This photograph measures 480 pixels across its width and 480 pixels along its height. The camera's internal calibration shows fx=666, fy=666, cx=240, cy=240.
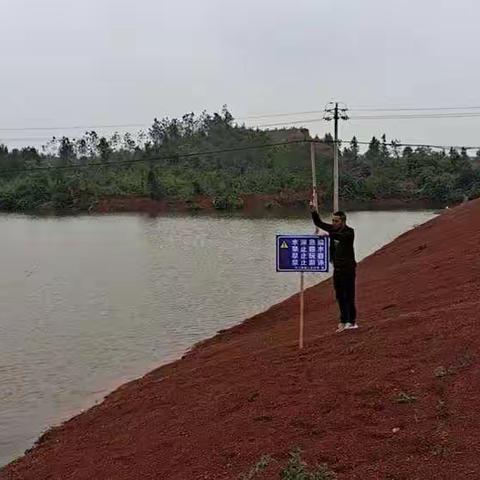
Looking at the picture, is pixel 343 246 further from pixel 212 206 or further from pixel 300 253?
pixel 212 206

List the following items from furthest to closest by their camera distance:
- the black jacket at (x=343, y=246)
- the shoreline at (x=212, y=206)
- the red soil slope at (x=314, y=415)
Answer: the shoreline at (x=212, y=206) → the black jacket at (x=343, y=246) → the red soil slope at (x=314, y=415)

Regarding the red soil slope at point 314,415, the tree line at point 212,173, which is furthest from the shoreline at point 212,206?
the red soil slope at point 314,415

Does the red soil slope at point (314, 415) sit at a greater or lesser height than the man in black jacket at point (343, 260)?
lesser

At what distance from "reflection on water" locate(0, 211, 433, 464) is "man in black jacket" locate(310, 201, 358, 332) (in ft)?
16.7

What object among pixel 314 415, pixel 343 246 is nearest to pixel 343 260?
pixel 343 246

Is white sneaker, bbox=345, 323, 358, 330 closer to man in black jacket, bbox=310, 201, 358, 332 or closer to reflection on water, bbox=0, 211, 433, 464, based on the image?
man in black jacket, bbox=310, 201, 358, 332

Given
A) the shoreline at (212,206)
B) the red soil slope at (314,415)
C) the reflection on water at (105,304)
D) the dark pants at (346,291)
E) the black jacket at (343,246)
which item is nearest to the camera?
the red soil slope at (314,415)

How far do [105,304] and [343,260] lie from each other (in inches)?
544

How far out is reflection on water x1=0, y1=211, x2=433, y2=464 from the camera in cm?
1299

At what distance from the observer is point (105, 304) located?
2150 centimetres

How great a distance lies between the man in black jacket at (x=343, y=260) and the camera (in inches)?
355

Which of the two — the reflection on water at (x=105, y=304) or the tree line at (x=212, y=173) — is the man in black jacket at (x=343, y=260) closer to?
the reflection on water at (x=105, y=304)

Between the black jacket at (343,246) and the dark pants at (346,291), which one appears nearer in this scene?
the black jacket at (343,246)

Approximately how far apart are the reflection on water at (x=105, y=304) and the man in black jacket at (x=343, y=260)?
510 centimetres
